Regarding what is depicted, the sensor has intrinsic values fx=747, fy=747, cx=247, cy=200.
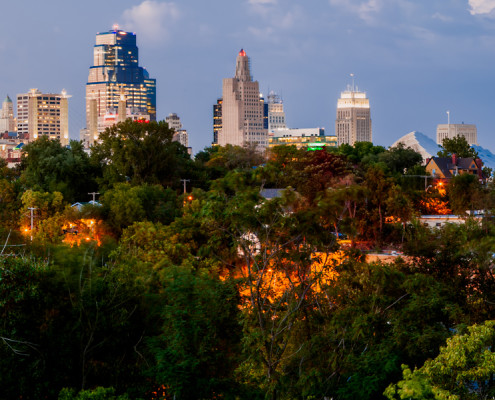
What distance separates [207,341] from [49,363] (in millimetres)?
4025

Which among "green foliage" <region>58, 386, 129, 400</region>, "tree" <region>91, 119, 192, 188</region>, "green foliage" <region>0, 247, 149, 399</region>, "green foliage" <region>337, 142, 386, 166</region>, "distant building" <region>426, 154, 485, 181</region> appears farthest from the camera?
"green foliage" <region>337, 142, 386, 166</region>

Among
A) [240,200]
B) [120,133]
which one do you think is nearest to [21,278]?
[240,200]

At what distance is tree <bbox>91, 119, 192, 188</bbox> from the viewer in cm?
6262

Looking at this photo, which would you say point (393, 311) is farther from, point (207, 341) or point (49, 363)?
point (49, 363)

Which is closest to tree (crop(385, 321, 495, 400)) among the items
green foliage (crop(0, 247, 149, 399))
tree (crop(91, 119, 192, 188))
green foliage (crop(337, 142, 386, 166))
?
green foliage (crop(0, 247, 149, 399))

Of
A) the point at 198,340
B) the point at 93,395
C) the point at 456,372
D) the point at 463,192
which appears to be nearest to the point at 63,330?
the point at 93,395

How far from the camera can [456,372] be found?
1437 centimetres

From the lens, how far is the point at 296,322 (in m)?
18.6

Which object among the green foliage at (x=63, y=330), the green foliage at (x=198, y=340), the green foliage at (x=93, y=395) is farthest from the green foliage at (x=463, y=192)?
the green foliage at (x=93, y=395)

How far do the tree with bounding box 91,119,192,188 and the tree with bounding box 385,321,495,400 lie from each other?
48356 millimetres

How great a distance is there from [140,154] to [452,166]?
43.6 m

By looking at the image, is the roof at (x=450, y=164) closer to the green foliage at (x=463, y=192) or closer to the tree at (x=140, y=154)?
the green foliage at (x=463, y=192)

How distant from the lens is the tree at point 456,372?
13945 mm

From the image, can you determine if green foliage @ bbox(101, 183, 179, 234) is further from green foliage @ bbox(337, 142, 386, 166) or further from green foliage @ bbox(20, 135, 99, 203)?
green foliage @ bbox(337, 142, 386, 166)
